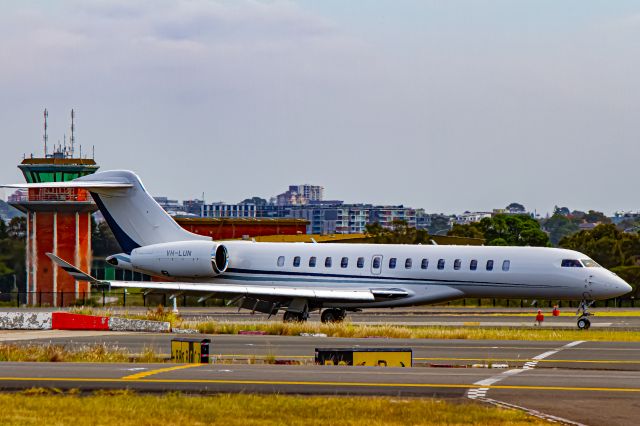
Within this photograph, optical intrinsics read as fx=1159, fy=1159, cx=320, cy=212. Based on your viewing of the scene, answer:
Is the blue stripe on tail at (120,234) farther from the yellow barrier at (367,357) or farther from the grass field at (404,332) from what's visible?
the yellow barrier at (367,357)

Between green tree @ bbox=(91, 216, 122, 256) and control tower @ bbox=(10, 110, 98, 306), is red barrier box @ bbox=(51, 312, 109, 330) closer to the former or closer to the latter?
green tree @ bbox=(91, 216, 122, 256)

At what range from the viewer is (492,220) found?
107m

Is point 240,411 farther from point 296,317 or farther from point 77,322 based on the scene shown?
point 296,317

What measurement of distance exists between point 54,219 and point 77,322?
34.8m

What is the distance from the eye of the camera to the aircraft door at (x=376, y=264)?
41.6m

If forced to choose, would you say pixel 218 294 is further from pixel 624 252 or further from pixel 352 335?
pixel 624 252

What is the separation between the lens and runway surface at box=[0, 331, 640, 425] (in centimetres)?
1794

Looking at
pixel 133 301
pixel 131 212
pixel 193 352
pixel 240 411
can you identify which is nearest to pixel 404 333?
pixel 193 352

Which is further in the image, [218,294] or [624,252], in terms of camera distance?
[624,252]

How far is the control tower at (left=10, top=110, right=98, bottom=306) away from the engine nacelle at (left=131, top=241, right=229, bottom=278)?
24.9 metres

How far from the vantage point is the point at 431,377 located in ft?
67.4

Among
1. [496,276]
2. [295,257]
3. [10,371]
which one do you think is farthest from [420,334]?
[10,371]

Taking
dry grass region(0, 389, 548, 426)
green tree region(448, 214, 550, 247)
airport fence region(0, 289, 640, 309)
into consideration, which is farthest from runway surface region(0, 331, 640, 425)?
green tree region(448, 214, 550, 247)

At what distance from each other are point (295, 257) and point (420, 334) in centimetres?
1072
